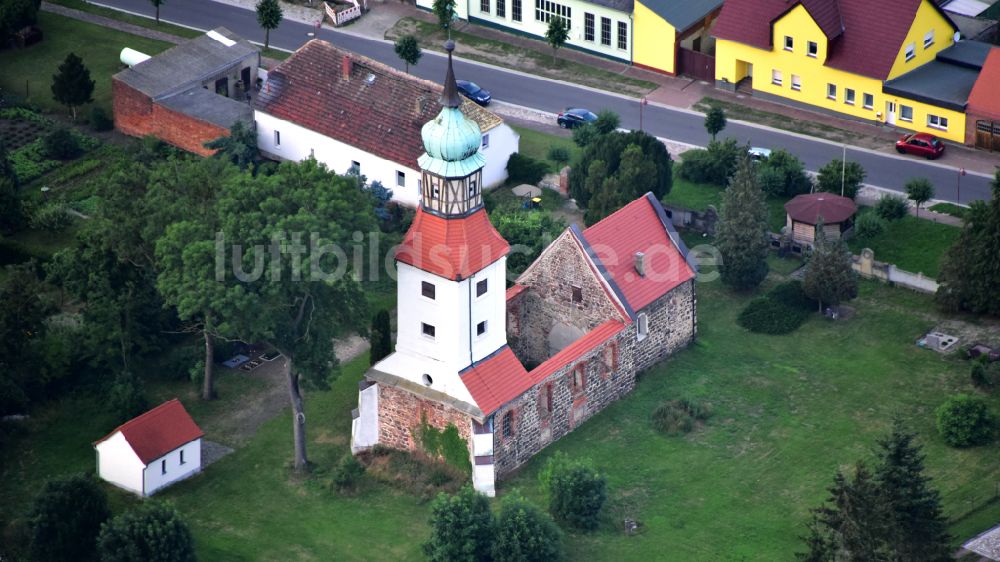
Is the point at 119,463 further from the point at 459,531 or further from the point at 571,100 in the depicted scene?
the point at 571,100

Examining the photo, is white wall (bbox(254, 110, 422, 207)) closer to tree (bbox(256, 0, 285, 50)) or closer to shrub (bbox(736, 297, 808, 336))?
tree (bbox(256, 0, 285, 50))

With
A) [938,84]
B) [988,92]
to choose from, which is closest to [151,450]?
[938,84]

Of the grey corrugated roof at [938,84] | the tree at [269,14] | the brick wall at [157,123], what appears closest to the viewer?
the brick wall at [157,123]

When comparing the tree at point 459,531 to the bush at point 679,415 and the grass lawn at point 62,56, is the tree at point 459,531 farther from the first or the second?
the grass lawn at point 62,56

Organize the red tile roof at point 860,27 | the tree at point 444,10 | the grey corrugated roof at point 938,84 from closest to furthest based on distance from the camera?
the grey corrugated roof at point 938,84
the red tile roof at point 860,27
the tree at point 444,10

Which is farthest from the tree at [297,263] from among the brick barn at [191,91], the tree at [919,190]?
the tree at [919,190]

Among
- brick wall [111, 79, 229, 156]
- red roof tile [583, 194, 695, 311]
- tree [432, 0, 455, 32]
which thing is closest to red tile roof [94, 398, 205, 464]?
red roof tile [583, 194, 695, 311]

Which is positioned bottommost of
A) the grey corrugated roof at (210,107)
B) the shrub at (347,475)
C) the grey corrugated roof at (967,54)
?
the shrub at (347,475)
